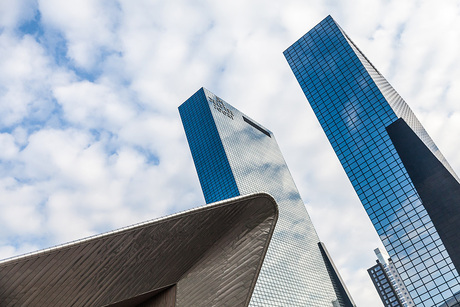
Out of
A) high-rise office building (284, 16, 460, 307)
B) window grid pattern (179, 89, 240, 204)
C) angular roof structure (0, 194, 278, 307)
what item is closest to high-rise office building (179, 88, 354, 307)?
window grid pattern (179, 89, 240, 204)

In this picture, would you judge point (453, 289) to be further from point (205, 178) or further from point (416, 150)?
point (205, 178)

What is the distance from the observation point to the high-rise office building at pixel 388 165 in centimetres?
7288

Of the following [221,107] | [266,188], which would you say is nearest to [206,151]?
[221,107]

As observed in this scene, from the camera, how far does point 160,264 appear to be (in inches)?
1003

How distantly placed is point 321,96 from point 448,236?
154 ft

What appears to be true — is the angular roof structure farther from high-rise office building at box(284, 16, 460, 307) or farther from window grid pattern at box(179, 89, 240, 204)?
window grid pattern at box(179, 89, 240, 204)

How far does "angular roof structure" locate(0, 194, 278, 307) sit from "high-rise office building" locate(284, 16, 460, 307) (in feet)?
190

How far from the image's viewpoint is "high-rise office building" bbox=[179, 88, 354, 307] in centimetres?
11656

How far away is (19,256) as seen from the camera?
1942 cm

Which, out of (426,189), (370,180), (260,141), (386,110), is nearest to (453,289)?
(426,189)

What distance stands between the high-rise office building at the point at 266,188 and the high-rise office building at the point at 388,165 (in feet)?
114

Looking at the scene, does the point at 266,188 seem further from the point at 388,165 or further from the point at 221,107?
the point at 388,165

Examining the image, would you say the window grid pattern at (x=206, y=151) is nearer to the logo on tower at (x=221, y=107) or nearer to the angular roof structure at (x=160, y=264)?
the logo on tower at (x=221, y=107)

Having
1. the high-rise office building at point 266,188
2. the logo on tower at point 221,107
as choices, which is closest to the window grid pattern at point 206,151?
the high-rise office building at point 266,188
